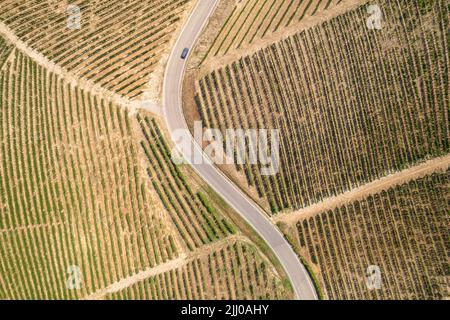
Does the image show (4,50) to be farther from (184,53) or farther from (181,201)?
(181,201)

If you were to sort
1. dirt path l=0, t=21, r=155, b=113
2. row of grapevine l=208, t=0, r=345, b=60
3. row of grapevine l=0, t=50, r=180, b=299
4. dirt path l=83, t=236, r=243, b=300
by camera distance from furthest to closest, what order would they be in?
dirt path l=83, t=236, r=243, b=300
row of grapevine l=0, t=50, r=180, b=299
row of grapevine l=208, t=0, r=345, b=60
dirt path l=0, t=21, r=155, b=113

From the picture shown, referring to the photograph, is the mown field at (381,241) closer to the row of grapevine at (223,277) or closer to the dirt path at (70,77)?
the row of grapevine at (223,277)

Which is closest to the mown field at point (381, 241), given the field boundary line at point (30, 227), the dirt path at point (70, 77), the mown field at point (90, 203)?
the mown field at point (90, 203)

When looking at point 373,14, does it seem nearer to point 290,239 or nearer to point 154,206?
point 290,239

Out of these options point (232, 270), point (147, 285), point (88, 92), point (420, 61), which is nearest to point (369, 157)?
point (420, 61)

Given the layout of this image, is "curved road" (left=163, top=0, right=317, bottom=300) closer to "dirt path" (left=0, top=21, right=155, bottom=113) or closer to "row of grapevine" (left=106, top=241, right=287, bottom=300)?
"row of grapevine" (left=106, top=241, right=287, bottom=300)

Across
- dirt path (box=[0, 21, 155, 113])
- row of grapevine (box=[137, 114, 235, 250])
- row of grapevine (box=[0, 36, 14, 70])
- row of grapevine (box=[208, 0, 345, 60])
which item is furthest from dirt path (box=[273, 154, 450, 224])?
row of grapevine (box=[0, 36, 14, 70])

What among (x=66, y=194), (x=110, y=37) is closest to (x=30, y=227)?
(x=66, y=194)
